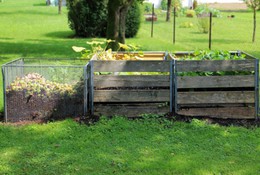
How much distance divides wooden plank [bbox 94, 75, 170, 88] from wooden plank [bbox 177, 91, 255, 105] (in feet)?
1.08

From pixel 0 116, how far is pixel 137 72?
7.35 feet

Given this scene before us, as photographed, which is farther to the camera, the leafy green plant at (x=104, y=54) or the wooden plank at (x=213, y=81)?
the leafy green plant at (x=104, y=54)

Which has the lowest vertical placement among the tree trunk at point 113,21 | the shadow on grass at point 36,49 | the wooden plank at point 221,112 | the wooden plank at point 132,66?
the wooden plank at point 221,112

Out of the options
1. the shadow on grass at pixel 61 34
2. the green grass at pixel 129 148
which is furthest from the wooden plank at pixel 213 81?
the shadow on grass at pixel 61 34

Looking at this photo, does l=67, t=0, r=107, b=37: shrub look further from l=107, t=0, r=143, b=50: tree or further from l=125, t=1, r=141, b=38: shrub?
l=107, t=0, r=143, b=50: tree

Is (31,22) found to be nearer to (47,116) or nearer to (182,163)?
(47,116)

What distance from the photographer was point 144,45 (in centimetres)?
1992

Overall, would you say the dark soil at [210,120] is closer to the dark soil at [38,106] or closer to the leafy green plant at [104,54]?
the dark soil at [38,106]

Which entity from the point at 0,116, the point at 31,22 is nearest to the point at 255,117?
the point at 0,116

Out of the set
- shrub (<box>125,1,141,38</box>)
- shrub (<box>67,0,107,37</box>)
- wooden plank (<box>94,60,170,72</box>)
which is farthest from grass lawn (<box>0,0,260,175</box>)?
shrub (<box>125,1,141,38</box>)

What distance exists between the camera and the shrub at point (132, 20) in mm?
24078

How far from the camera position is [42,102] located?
6.96 m

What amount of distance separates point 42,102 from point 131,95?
134cm

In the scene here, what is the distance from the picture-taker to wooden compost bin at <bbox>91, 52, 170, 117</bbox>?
6.85 meters
